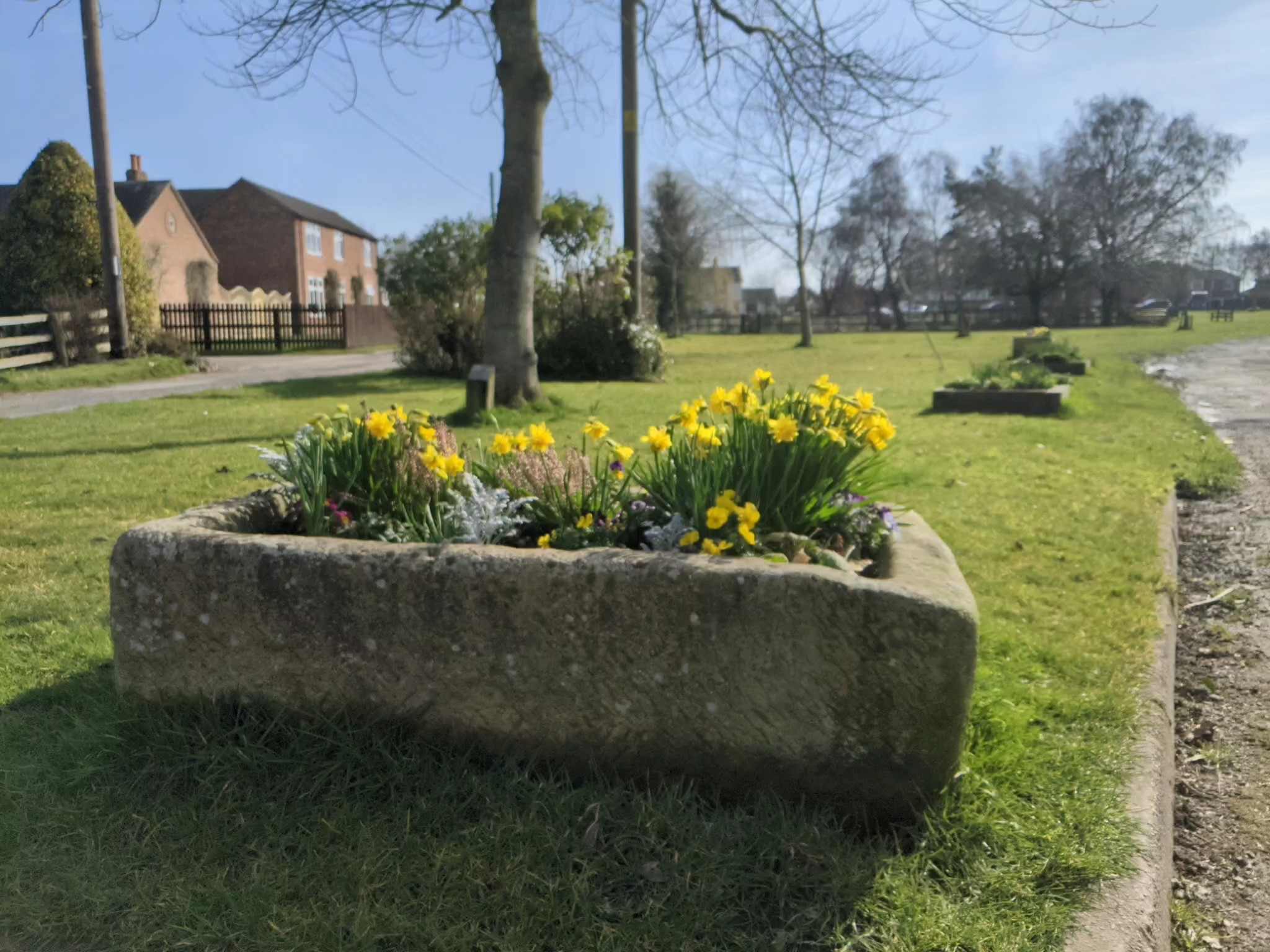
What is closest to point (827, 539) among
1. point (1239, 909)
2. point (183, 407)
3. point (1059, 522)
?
point (1239, 909)

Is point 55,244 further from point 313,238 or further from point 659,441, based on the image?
point 313,238

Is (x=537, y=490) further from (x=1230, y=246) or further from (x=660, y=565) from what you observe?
(x=1230, y=246)

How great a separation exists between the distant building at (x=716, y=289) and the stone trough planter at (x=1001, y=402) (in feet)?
170

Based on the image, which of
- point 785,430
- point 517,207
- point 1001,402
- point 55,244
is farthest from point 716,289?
point 785,430

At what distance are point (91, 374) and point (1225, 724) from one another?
60.0ft

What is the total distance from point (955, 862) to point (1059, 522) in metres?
4.17

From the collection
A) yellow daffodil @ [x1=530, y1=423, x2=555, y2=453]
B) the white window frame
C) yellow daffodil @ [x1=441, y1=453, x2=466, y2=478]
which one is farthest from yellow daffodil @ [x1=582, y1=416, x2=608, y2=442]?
the white window frame

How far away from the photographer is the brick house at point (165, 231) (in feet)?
128

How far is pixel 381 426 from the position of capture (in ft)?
11.1

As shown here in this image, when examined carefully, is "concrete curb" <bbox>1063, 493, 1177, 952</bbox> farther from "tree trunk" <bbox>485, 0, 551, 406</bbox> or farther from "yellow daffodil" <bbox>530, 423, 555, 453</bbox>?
"tree trunk" <bbox>485, 0, 551, 406</bbox>

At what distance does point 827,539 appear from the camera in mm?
3312

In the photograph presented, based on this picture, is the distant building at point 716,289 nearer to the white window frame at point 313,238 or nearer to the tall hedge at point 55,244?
the white window frame at point 313,238

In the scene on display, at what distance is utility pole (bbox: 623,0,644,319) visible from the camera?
15.9 metres

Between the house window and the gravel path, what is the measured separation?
51398mm
